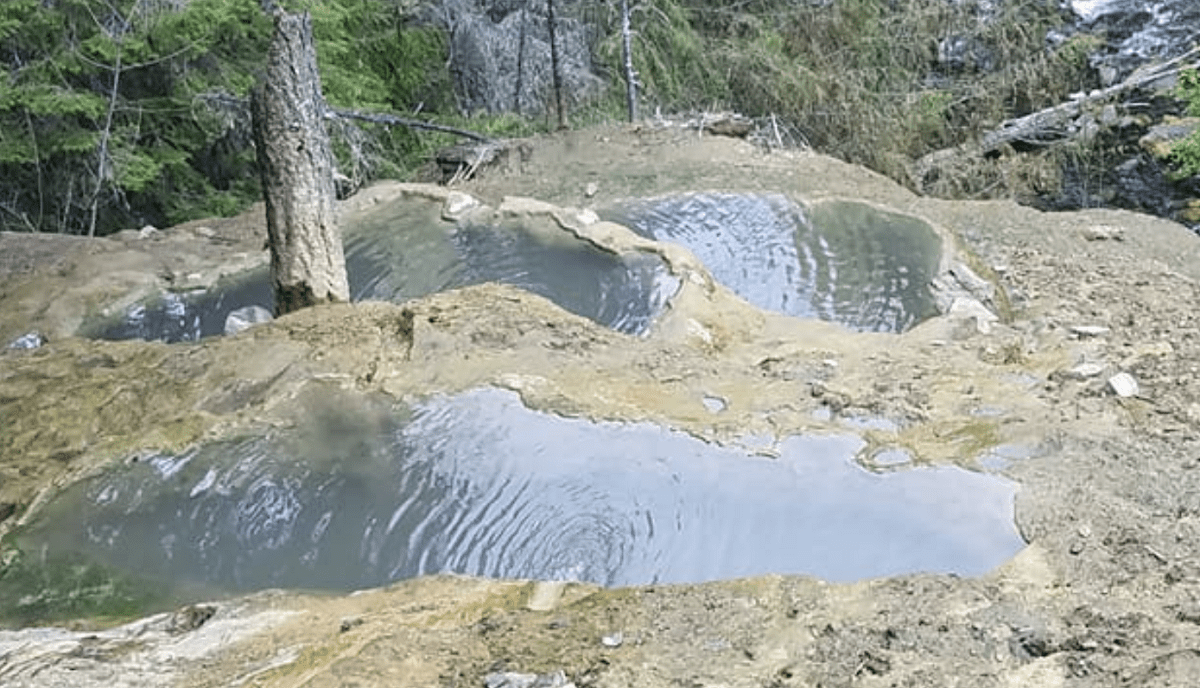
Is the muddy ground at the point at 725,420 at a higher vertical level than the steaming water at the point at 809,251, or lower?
higher

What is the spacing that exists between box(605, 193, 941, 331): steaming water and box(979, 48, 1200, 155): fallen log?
4177 millimetres

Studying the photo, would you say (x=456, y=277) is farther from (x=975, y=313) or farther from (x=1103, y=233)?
(x=1103, y=233)

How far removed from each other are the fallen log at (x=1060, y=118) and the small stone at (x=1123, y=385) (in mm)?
6970

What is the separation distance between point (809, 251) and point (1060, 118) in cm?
547

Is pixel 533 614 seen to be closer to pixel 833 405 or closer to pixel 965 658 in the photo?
pixel 965 658

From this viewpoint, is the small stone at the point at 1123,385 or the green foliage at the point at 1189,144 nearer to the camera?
the small stone at the point at 1123,385

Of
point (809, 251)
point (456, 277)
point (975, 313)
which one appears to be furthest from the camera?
point (809, 251)

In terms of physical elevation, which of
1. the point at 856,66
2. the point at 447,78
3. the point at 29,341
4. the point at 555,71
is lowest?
the point at 29,341

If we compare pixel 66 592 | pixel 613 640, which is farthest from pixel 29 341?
pixel 613 640

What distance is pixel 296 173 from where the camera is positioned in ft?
18.4

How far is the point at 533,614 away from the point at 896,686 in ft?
3.26

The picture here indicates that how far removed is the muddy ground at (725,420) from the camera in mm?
2980

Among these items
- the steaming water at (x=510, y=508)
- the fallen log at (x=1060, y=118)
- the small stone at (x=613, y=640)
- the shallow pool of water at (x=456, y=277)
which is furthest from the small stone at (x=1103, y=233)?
the small stone at (x=613, y=640)

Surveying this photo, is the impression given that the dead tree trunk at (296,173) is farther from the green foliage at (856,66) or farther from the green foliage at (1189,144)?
the green foliage at (1189,144)
